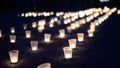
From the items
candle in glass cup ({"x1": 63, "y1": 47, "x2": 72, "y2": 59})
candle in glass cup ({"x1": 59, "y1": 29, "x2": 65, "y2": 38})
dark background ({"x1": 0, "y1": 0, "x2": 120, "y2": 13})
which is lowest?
candle in glass cup ({"x1": 63, "y1": 47, "x2": 72, "y2": 59})

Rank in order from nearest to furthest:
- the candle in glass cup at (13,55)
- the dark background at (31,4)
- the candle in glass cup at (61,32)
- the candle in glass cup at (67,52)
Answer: the candle in glass cup at (13,55) < the candle in glass cup at (67,52) < the candle in glass cup at (61,32) < the dark background at (31,4)

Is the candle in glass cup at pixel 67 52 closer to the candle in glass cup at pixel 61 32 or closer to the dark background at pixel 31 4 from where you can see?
the candle in glass cup at pixel 61 32

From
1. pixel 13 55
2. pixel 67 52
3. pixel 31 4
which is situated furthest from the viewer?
pixel 31 4

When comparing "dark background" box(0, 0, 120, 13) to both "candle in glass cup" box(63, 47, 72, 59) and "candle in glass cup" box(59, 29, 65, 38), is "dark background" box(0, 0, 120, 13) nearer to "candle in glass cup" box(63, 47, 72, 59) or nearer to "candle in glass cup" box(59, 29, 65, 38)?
"candle in glass cup" box(59, 29, 65, 38)

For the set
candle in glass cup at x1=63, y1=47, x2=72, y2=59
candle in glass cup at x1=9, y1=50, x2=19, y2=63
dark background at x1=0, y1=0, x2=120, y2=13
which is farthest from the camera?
dark background at x1=0, y1=0, x2=120, y2=13

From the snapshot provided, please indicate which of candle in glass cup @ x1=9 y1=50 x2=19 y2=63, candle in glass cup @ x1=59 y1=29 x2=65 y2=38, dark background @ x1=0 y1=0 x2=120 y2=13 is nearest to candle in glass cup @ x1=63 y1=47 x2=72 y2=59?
candle in glass cup @ x1=9 y1=50 x2=19 y2=63

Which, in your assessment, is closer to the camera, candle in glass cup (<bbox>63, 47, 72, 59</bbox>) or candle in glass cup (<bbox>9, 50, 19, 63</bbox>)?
candle in glass cup (<bbox>9, 50, 19, 63</bbox>)

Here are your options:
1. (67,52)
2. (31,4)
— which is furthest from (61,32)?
(31,4)

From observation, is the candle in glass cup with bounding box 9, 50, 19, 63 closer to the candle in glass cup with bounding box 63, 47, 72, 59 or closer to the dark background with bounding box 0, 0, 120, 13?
the candle in glass cup with bounding box 63, 47, 72, 59

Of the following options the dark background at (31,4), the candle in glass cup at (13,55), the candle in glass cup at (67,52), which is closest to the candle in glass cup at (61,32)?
the candle in glass cup at (67,52)

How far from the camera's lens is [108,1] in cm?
2588

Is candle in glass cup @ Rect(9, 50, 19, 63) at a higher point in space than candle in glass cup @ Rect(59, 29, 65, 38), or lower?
lower

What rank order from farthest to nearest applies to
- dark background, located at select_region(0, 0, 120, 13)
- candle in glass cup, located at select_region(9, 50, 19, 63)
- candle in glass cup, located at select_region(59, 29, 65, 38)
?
dark background, located at select_region(0, 0, 120, 13), candle in glass cup, located at select_region(59, 29, 65, 38), candle in glass cup, located at select_region(9, 50, 19, 63)

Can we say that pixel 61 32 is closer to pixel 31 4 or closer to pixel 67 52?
pixel 67 52
